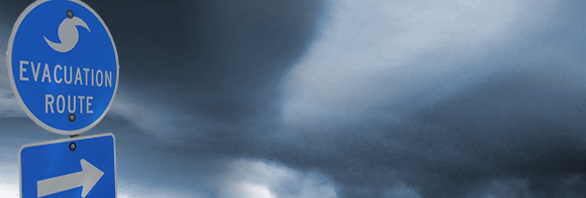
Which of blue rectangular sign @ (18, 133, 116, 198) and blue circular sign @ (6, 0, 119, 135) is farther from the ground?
blue circular sign @ (6, 0, 119, 135)

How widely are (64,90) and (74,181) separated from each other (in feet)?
0.74

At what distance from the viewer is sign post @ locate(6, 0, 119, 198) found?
0.75 metres

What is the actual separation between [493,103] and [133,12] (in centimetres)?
325

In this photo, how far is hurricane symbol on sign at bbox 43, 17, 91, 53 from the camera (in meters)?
0.84

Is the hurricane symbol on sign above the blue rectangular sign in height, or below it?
above

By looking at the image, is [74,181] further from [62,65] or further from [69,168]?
[62,65]

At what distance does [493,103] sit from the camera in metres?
2.95

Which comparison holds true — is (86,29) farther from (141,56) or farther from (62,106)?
(141,56)

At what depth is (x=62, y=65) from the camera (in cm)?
83

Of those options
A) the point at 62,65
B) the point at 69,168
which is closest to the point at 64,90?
the point at 62,65

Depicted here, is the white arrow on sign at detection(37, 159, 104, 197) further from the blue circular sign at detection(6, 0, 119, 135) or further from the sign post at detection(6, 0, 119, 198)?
the blue circular sign at detection(6, 0, 119, 135)

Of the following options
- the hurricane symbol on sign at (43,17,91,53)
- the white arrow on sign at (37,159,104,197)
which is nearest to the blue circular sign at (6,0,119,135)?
the hurricane symbol on sign at (43,17,91,53)

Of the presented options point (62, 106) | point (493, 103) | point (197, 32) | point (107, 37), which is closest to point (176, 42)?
point (197, 32)

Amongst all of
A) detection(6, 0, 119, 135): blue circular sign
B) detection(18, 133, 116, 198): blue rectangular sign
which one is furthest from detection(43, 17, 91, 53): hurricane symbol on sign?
detection(18, 133, 116, 198): blue rectangular sign
